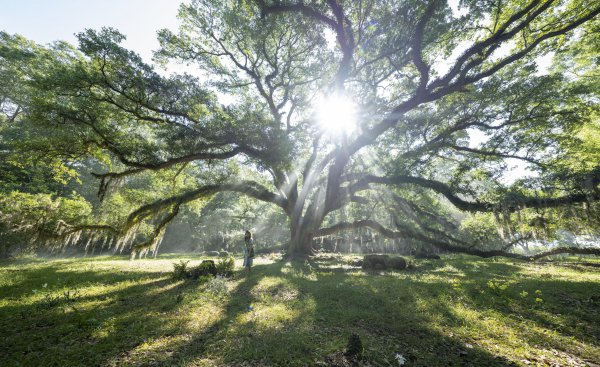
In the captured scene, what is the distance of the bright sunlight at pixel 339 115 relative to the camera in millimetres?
15000

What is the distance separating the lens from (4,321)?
5129 mm

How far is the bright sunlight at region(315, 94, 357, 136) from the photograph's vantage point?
1500 centimetres

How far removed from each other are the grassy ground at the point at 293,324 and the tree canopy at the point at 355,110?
560 centimetres

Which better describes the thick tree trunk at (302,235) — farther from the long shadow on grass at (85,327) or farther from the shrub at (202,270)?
the long shadow on grass at (85,327)

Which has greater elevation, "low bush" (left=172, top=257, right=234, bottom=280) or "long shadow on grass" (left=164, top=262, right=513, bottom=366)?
"low bush" (left=172, top=257, right=234, bottom=280)

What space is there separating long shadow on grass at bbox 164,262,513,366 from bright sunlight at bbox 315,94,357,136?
34.2 feet

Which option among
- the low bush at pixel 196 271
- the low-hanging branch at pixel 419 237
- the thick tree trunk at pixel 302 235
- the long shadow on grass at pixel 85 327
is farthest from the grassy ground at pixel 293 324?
the thick tree trunk at pixel 302 235

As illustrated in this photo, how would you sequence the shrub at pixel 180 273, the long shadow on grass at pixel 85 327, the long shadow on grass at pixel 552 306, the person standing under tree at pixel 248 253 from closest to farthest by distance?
the long shadow on grass at pixel 85 327 < the long shadow on grass at pixel 552 306 < the shrub at pixel 180 273 < the person standing under tree at pixel 248 253

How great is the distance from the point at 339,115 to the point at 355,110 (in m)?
1.04

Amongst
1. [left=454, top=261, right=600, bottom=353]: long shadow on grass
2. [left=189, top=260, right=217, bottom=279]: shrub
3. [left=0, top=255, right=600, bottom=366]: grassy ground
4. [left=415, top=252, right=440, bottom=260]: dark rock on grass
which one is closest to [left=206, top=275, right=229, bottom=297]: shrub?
[left=0, top=255, right=600, bottom=366]: grassy ground

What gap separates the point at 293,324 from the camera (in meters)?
5.40

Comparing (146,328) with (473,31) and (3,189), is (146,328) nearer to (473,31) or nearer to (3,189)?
(473,31)

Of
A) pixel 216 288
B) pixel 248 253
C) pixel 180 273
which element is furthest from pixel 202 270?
pixel 216 288

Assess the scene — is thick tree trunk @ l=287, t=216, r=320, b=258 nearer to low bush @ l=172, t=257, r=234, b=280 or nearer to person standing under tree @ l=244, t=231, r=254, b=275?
person standing under tree @ l=244, t=231, r=254, b=275
